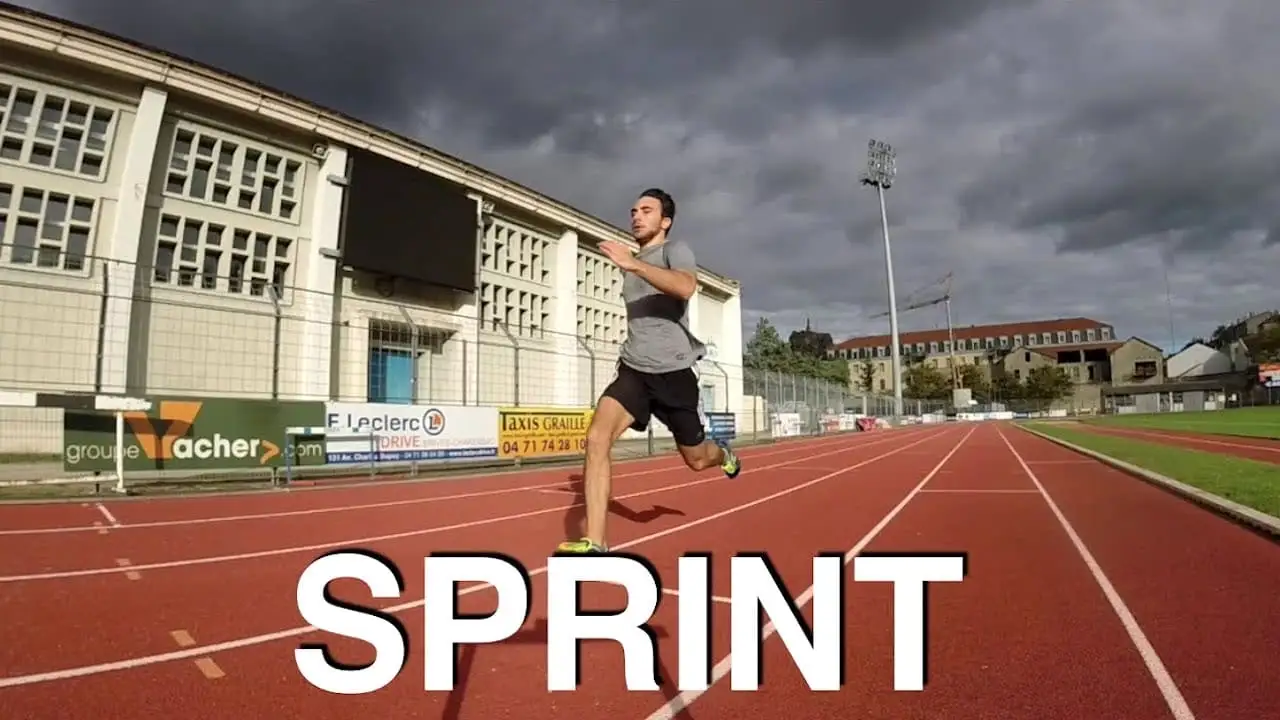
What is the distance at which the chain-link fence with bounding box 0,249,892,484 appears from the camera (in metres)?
14.2

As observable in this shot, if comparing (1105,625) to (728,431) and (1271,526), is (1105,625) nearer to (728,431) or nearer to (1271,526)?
(1271,526)

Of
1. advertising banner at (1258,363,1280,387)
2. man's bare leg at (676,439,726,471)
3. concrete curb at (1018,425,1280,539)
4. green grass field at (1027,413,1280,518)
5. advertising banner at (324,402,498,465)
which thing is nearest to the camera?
man's bare leg at (676,439,726,471)

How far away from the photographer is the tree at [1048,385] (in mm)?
92062

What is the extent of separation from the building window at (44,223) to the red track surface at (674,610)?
12577mm

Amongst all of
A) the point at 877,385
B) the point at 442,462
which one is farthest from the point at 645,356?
the point at 877,385

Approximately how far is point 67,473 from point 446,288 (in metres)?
17.3

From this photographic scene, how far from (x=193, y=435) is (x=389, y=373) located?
32.5 ft

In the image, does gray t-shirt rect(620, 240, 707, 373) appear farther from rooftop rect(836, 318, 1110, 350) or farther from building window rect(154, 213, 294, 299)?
rooftop rect(836, 318, 1110, 350)

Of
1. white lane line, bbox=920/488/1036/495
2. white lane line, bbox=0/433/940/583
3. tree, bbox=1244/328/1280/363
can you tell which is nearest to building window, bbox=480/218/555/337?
A: white lane line, bbox=920/488/1036/495

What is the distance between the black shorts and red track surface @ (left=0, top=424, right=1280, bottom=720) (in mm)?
1099

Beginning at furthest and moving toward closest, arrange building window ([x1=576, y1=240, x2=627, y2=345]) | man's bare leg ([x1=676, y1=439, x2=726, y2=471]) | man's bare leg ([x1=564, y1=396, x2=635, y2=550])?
building window ([x1=576, y1=240, x2=627, y2=345]), man's bare leg ([x1=676, y1=439, x2=726, y2=471]), man's bare leg ([x1=564, y1=396, x2=635, y2=550])

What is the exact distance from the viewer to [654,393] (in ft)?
14.5

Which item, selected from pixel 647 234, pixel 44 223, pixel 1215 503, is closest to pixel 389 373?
pixel 44 223

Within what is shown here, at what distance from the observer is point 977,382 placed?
352 feet
